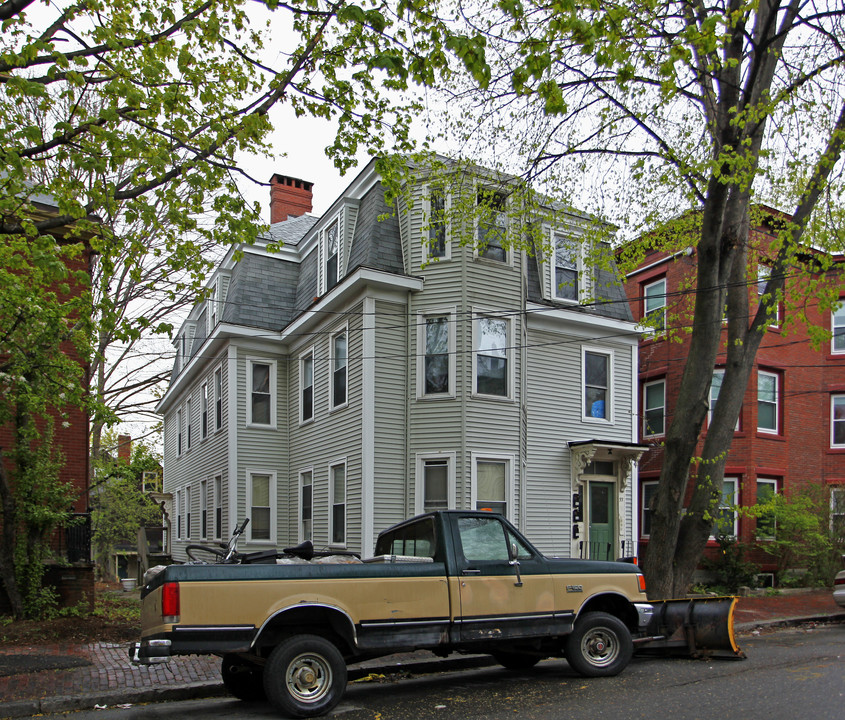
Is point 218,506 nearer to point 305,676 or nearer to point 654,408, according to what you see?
point 654,408

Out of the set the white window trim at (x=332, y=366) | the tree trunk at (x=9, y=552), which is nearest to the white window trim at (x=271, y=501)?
the white window trim at (x=332, y=366)

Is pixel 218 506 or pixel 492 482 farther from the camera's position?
pixel 218 506

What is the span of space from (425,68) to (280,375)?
1310 centimetres

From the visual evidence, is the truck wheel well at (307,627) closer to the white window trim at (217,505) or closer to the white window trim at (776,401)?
the white window trim at (217,505)

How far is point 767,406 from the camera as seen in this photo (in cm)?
Result: 2139

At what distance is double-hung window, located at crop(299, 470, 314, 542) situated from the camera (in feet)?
61.0

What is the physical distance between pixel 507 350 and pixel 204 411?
10.6 metres

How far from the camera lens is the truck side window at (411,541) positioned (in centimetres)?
827

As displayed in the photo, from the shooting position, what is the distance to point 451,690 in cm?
814

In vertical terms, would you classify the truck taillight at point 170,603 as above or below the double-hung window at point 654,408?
below

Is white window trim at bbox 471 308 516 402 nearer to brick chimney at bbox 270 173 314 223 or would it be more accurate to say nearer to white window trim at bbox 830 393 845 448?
brick chimney at bbox 270 173 314 223

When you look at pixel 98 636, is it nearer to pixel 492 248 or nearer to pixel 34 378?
pixel 34 378

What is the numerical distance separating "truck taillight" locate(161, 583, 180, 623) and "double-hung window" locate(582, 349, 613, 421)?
1318 cm

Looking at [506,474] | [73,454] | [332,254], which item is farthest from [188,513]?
[506,474]
